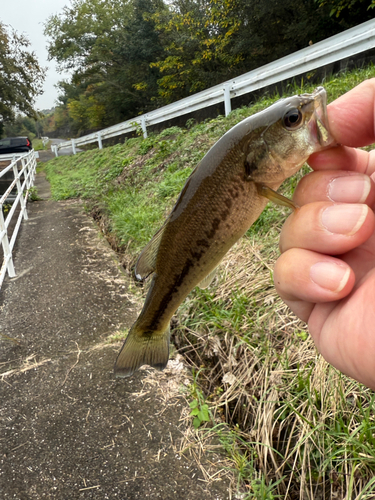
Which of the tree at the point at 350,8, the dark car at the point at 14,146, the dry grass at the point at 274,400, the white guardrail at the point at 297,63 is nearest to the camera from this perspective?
the dry grass at the point at 274,400

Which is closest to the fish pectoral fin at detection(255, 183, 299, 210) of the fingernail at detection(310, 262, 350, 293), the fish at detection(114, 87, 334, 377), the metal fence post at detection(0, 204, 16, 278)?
the fish at detection(114, 87, 334, 377)

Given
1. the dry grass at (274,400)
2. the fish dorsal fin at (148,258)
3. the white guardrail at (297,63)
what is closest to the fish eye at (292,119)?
the fish dorsal fin at (148,258)

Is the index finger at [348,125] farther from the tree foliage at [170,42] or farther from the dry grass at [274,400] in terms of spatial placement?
the tree foliage at [170,42]

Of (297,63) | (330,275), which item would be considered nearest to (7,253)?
(330,275)

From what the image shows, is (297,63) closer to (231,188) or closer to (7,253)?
(7,253)

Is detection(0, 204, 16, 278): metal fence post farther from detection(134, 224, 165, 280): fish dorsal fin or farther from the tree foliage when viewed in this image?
the tree foliage

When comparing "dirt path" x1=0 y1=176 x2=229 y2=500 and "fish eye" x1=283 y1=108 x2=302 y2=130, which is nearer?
"fish eye" x1=283 y1=108 x2=302 y2=130

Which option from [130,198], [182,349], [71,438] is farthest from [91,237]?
[71,438]
